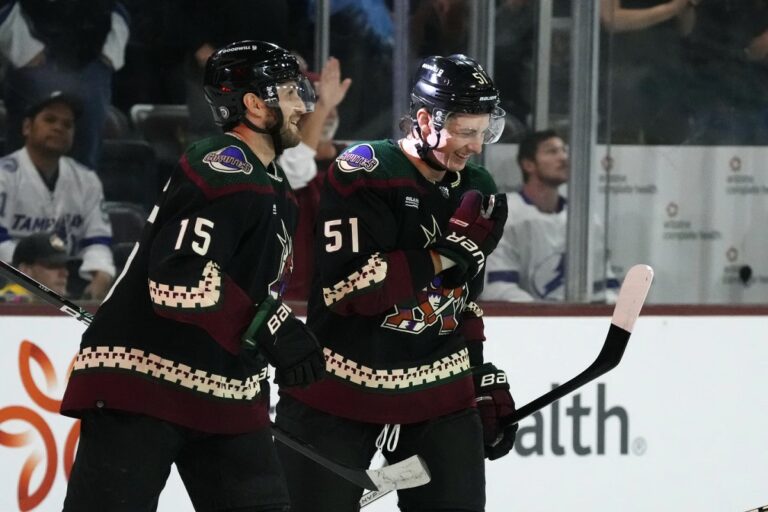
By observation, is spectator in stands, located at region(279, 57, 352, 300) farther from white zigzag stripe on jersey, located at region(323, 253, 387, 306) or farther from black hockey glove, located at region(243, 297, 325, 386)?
black hockey glove, located at region(243, 297, 325, 386)

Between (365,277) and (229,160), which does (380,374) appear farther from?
(229,160)

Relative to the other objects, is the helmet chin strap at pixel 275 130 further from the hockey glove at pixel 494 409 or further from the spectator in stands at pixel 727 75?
the spectator in stands at pixel 727 75

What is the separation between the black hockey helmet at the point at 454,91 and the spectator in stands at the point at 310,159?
1.35 m

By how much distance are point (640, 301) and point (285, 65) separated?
84 cm

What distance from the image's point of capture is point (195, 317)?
2150mm

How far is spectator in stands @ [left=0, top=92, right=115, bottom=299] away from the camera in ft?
12.2

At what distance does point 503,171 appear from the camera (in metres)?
4.09

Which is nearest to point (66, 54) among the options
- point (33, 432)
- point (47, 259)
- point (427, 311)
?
point (47, 259)

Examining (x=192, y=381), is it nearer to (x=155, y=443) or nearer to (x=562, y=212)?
(x=155, y=443)

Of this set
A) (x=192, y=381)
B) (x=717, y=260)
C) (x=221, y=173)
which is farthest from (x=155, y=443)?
(x=717, y=260)

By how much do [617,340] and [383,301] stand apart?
55 cm

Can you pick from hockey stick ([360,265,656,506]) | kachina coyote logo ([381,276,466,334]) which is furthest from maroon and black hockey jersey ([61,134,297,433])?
hockey stick ([360,265,656,506])

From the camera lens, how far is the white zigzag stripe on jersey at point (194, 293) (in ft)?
7.01

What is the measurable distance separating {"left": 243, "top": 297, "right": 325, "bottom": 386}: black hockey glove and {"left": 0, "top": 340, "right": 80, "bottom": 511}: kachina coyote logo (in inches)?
55.5
